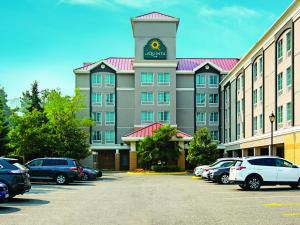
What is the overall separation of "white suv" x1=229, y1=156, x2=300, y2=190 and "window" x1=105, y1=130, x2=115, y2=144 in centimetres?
4810

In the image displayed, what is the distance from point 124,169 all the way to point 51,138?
25.5 meters

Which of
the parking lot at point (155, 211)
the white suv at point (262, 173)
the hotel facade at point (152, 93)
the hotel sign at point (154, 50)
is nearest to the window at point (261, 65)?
the hotel facade at point (152, 93)

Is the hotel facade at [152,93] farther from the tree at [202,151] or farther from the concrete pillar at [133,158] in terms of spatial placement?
the tree at [202,151]

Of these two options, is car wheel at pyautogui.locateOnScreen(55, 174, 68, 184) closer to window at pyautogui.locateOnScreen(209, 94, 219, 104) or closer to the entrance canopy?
the entrance canopy

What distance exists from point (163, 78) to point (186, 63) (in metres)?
6.21

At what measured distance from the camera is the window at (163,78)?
70.5m

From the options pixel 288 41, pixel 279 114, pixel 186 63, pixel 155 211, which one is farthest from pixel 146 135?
pixel 155 211

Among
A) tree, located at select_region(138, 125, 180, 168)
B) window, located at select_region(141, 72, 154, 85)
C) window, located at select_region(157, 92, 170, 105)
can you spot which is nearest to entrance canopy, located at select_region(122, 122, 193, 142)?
tree, located at select_region(138, 125, 180, 168)

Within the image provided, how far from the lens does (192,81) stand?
72438 millimetres

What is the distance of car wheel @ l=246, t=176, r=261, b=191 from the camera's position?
24.9 meters

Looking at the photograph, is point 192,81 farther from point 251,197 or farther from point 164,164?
point 251,197

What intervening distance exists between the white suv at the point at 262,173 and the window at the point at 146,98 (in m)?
45.8

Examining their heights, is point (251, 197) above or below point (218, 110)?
below

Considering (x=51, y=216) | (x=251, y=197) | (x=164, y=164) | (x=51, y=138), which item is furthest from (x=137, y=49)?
(x=51, y=216)
